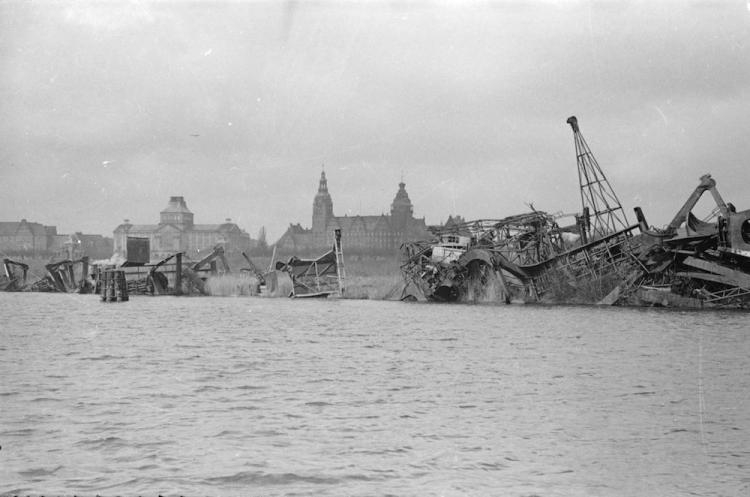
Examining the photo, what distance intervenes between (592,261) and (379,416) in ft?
133

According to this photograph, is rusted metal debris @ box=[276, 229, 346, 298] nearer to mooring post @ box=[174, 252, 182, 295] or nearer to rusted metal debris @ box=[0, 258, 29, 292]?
mooring post @ box=[174, 252, 182, 295]

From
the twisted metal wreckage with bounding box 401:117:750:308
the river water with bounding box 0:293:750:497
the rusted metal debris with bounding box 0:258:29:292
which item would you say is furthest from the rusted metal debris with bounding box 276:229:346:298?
the river water with bounding box 0:293:750:497

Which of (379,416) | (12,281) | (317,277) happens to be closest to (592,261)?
(317,277)

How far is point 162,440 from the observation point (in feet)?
45.2

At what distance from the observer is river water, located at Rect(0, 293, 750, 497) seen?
38.6ft

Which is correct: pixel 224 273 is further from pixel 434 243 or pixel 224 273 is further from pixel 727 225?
pixel 727 225

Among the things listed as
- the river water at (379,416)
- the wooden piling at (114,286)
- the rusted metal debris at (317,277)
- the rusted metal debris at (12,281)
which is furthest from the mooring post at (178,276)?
the river water at (379,416)

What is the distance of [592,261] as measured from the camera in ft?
178

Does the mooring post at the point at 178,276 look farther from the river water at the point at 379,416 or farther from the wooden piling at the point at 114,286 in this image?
the river water at the point at 379,416

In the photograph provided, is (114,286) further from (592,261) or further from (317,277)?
(592,261)

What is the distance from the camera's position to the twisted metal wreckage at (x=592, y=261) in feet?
150

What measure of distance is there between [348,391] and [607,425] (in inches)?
233

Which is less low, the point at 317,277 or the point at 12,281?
the point at 12,281

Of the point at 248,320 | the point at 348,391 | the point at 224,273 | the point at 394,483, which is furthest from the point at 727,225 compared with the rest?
the point at 224,273
